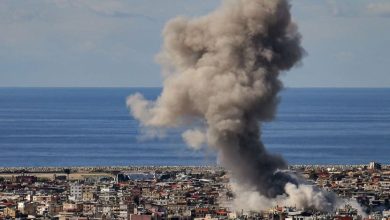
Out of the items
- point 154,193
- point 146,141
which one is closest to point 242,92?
point 154,193

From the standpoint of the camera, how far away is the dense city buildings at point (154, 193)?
56.2 m

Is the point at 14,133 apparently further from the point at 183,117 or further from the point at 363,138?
the point at 183,117

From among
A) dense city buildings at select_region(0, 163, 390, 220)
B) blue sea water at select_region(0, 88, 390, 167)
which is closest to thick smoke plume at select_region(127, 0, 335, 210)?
dense city buildings at select_region(0, 163, 390, 220)

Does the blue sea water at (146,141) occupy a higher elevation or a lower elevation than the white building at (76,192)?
higher

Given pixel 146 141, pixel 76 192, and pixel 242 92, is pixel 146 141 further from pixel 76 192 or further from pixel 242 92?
pixel 242 92

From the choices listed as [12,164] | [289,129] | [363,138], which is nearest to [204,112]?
[12,164]

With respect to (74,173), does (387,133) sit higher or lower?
higher

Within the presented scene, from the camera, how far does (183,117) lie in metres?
54.8

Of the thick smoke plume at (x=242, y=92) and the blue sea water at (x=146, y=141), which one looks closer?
the thick smoke plume at (x=242, y=92)

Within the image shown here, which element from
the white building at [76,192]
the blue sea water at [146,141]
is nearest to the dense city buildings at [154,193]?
the white building at [76,192]

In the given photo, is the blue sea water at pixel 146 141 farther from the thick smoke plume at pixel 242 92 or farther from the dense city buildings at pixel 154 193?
the thick smoke plume at pixel 242 92

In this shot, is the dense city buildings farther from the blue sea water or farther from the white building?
the blue sea water

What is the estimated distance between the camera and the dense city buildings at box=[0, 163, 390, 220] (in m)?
56.2

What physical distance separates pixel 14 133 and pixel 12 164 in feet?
→ 140
